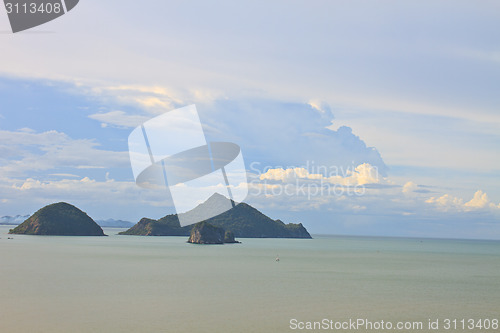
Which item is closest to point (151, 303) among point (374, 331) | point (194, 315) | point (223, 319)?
point (194, 315)

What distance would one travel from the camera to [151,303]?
1770 inches

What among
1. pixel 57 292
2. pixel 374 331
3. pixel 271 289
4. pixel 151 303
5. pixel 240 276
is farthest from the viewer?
pixel 240 276

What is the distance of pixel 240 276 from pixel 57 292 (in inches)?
1170

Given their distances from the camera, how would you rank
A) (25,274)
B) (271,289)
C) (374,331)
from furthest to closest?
(25,274) < (271,289) < (374,331)

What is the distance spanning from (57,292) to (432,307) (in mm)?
39884

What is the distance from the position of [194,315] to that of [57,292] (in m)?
19.6

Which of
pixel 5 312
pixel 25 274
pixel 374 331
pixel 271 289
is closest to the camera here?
pixel 374 331

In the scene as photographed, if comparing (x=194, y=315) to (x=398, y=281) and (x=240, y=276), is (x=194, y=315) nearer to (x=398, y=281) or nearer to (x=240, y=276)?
(x=240, y=276)

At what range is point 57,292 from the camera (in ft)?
166

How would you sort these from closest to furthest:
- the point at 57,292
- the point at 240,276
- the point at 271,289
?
the point at 57,292 < the point at 271,289 < the point at 240,276

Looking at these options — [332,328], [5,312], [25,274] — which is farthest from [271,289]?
[25,274]

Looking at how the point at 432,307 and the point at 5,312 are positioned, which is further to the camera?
the point at 432,307

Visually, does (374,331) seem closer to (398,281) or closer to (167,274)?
(398,281)

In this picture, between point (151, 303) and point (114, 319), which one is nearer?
point (114, 319)
